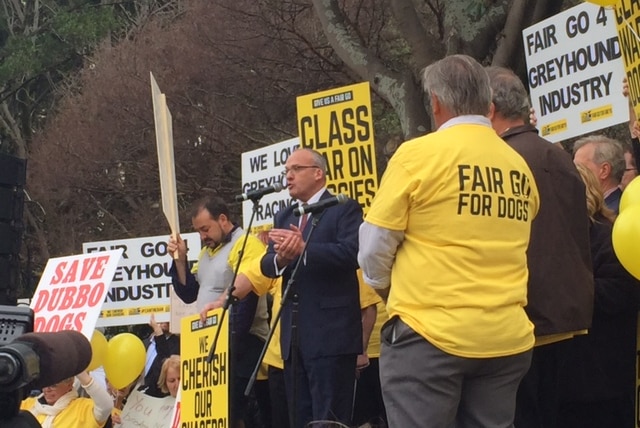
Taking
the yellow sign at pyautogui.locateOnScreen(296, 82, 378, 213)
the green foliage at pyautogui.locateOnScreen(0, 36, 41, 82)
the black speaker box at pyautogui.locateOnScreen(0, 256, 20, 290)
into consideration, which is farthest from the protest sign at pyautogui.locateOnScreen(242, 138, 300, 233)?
the green foliage at pyautogui.locateOnScreen(0, 36, 41, 82)

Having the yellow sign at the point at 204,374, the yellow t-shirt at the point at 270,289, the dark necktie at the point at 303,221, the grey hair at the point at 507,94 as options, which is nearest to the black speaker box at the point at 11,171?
the yellow sign at the point at 204,374

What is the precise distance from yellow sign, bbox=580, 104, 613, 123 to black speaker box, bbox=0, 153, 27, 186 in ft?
16.7

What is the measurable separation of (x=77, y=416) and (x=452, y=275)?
12.9ft

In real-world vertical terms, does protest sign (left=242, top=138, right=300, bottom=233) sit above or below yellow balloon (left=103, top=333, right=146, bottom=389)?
above

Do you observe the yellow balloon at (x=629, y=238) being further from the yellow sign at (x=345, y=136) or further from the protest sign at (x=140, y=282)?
the protest sign at (x=140, y=282)

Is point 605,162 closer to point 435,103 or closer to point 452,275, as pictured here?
point 435,103

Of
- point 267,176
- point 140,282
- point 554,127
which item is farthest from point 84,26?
point 554,127

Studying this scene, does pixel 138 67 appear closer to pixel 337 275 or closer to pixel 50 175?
pixel 50 175

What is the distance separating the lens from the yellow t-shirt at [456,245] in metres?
4.13

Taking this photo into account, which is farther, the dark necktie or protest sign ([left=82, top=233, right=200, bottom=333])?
protest sign ([left=82, top=233, right=200, bottom=333])

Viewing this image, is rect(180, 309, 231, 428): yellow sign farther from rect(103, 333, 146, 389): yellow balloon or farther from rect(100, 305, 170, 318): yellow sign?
rect(100, 305, 170, 318): yellow sign

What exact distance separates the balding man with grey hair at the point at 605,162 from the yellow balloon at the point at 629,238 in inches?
40.3

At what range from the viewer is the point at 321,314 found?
6.39 metres

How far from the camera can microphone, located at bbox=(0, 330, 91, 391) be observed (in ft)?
8.29
